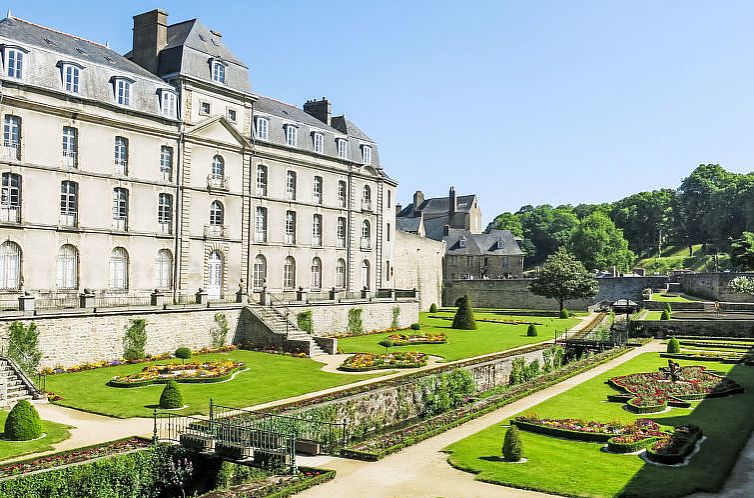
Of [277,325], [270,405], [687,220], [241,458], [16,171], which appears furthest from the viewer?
[687,220]

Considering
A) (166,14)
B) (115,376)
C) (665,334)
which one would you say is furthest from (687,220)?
(115,376)

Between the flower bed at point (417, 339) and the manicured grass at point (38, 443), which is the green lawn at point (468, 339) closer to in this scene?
the flower bed at point (417, 339)

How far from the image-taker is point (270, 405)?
22406 mm

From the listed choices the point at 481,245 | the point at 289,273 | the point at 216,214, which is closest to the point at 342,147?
the point at 289,273

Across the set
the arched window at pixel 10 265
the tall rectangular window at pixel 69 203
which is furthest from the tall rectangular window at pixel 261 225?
the arched window at pixel 10 265

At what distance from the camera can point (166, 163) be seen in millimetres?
36750

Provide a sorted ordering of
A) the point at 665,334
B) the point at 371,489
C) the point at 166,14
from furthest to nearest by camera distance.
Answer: the point at 665,334, the point at 166,14, the point at 371,489

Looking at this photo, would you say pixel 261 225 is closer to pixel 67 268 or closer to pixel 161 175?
pixel 161 175

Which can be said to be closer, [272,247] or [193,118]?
[193,118]

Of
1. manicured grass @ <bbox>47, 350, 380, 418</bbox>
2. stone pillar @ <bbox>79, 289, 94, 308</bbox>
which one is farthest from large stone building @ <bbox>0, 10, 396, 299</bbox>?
manicured grass @ <bbox>47, 350, 380, 418</bbox>

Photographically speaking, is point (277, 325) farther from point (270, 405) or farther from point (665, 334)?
point (665, 334)

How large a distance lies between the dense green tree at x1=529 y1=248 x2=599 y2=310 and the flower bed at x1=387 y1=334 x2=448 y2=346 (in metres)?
23.5

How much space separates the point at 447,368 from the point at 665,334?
25.3m

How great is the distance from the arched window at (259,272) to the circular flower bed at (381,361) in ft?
36.1
